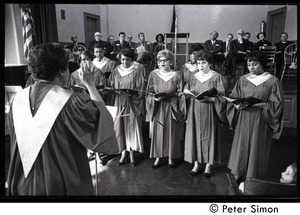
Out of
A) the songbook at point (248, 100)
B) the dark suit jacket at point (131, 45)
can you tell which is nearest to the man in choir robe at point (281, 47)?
the songbook at point (248, 100)

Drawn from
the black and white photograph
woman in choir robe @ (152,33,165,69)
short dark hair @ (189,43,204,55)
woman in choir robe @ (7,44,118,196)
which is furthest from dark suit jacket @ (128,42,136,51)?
woman in choir robe @ (7,44,118,196)

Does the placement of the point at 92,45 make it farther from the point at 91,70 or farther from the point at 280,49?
the point at 280,49

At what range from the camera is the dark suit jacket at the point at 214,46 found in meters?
1.90

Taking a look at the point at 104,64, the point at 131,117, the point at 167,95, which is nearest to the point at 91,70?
the point at 104,64

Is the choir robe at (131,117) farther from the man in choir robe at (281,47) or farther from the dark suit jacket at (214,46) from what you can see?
the man in choir robe at (281,47)

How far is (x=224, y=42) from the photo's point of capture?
6.29ft

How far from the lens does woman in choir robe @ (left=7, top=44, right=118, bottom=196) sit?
3.85 ft

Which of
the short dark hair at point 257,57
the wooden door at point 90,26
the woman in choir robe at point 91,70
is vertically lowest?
the woman in choir robe at point 91,70

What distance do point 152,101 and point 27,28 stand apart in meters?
1.23

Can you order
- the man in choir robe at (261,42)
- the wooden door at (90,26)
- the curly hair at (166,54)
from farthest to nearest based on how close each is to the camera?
1. the curly hair at (166,54)
2. the man in choir robe at (261,42)
3. the wooden door at (90,26)

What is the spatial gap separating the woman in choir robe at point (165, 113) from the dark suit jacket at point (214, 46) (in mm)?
447

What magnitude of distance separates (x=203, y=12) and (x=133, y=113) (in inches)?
46.6

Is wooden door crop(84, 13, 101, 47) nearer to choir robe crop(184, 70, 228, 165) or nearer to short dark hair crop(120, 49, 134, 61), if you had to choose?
short dark hair crop(120, 49, 134, 61)
